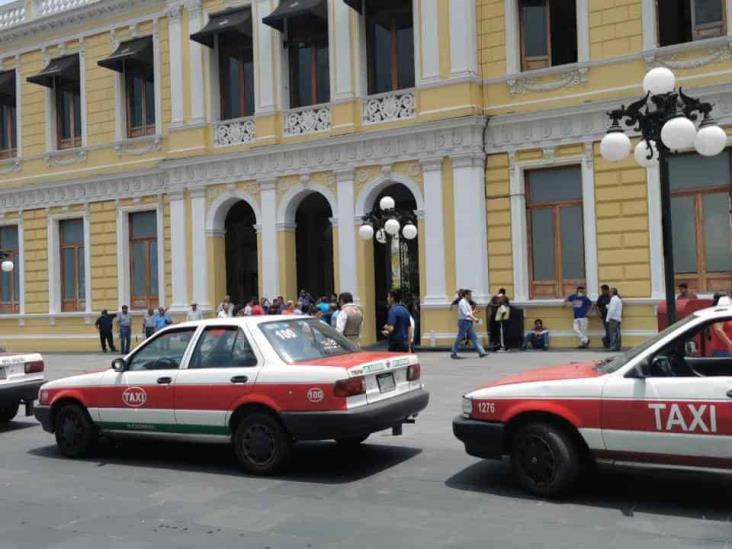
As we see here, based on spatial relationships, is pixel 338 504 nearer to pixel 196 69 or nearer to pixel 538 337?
pixel 538 337

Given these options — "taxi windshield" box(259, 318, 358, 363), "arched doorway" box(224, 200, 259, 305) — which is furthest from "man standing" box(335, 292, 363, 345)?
"arched doorway" box(224, 200, 259, 305)

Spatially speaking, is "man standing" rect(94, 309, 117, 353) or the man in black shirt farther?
"man standing" rect(94, 309, 117, 353)

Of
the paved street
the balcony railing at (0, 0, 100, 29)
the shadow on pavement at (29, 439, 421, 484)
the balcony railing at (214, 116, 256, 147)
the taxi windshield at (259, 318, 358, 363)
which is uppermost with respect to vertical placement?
the balcony railing at (0, 0, 100, 29)

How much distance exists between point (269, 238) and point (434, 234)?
18.6 ft

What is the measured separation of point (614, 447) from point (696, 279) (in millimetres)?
13939

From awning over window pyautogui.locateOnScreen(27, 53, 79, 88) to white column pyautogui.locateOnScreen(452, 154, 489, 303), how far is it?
15.6 m

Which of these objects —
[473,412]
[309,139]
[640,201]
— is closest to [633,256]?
[640,201]

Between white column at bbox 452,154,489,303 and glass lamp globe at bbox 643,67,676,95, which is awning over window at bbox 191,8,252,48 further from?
glass lamp globe at bbox 643,67,676,95

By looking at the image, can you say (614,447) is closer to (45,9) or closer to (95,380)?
(95,380)

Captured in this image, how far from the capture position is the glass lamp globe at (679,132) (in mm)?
10578

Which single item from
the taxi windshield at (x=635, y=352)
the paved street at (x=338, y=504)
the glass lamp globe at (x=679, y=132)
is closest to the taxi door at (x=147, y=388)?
the paved street at (x=338, y=504)

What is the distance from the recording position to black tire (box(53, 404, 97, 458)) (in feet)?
31.6

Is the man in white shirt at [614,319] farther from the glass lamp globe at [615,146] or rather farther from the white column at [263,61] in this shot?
the white column at [263,61]

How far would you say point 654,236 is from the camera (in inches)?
773
